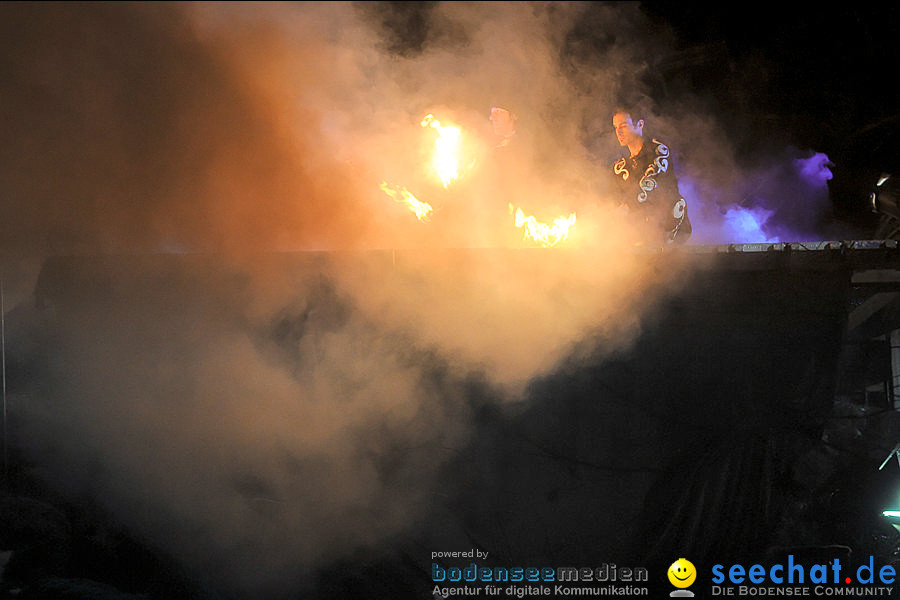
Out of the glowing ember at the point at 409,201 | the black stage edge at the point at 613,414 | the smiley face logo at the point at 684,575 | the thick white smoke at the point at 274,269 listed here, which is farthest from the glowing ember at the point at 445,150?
the smiley face logo at the point at 684,575

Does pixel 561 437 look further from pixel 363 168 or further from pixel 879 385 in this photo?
pixel 363 168

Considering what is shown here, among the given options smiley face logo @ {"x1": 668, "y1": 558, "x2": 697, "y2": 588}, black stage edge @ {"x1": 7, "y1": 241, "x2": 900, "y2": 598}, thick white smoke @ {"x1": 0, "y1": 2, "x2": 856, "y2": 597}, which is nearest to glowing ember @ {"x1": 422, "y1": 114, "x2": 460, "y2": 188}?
thick white smoke @ {"x1": 0, "y1": 2, "x2": 856, "y2": 597}

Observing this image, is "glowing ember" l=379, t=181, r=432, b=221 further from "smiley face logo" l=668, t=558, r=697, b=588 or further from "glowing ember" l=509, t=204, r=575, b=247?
"smiley face logo" l=668, t=558, r=697, b=588

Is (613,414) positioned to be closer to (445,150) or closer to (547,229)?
(547,229)

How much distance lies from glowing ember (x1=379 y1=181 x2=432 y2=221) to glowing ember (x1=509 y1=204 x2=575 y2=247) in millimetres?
830

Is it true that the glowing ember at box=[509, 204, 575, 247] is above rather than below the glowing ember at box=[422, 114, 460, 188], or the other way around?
below

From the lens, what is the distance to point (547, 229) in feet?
16.1

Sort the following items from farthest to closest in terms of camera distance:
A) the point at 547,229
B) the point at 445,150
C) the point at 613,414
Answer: the point at 445,150
the point at 547,229
the point at 613,414

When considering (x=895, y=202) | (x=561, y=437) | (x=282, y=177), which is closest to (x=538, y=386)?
(x=561, y=437)

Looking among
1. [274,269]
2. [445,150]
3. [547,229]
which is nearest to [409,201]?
[445,150]

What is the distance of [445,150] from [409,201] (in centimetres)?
64

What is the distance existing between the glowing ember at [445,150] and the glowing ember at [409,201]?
0.31 metres

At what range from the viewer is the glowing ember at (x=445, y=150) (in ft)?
16.8

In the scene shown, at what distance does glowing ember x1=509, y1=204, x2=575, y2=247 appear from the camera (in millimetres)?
4836
